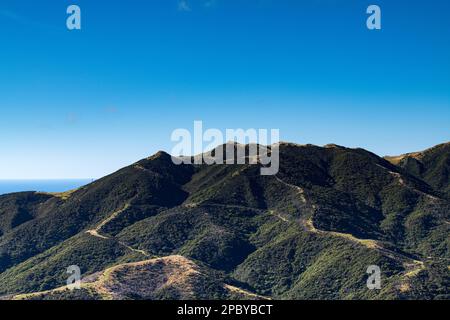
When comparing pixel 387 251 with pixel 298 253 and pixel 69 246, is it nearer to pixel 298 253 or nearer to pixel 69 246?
pixel 298 253
